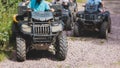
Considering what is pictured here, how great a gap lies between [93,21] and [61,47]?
352 cm

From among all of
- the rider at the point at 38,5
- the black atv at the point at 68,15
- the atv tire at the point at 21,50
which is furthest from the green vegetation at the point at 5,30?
the black atv at the point at 68,15

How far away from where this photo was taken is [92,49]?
10.6 meters

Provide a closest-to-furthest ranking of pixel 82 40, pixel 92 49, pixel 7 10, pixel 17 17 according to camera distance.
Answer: pixel 17 17
pixel 92 49
pixel 82 40
pixel 7 10

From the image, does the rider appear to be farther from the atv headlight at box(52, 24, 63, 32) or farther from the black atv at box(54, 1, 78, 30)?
the black atv at box(54, 1, 78, 30)

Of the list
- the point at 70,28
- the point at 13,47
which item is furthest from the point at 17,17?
the point at 70,28

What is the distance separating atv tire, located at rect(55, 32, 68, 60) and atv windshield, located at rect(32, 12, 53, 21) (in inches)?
20.0

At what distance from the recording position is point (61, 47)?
9.09m

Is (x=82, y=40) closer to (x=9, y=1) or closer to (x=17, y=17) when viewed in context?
(x=17, y=17)

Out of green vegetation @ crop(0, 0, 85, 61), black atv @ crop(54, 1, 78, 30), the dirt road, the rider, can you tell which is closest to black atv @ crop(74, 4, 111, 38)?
the dirt road

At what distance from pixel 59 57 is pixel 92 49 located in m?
1.62

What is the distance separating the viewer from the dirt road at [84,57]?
29.3 feet

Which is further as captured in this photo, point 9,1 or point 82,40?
point 9,1

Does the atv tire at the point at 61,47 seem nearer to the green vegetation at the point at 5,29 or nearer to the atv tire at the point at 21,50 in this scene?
the atv tire at the point at 21,50

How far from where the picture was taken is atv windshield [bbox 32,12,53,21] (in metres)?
9.24
